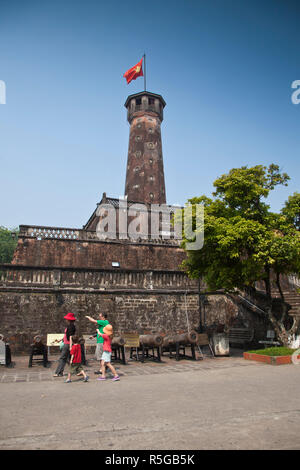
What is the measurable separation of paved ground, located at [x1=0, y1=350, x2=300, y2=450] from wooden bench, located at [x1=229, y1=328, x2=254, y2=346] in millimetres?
6052

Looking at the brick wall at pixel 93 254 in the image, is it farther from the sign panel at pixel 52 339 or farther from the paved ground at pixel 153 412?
the paved ground at pixel 153 412

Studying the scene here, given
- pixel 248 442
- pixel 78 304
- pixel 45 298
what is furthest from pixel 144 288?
pixel 248 442

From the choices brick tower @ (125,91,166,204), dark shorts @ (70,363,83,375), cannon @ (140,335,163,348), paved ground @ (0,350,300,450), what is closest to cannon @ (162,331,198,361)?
cannon @ (140,335,163,348)

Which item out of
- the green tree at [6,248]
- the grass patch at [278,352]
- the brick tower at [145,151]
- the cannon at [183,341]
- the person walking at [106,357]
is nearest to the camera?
the person walking at [106,357]

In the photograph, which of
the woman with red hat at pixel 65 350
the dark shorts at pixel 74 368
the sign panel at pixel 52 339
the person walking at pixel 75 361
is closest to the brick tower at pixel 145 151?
the sign panel at pixel 52 339

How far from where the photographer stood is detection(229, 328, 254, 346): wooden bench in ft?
45.9

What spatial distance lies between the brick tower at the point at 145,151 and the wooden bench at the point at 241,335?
1812 cm

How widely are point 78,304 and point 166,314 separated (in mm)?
4212

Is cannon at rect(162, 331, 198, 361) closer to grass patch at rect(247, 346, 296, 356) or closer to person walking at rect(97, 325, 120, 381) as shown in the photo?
grass patch at rect(247, 346, 296, 356)

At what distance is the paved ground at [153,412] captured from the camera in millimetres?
3445

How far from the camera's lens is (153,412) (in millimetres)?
4543

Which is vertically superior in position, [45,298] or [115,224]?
[115,224]
